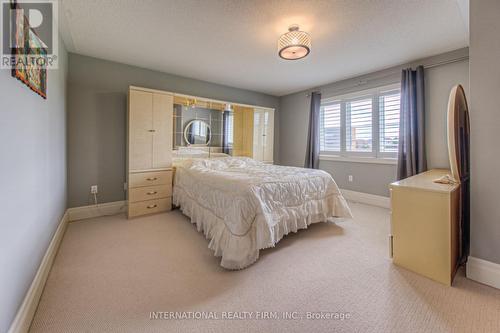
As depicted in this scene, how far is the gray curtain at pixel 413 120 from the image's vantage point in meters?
3.25

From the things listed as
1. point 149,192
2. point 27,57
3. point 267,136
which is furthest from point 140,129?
point 267,136

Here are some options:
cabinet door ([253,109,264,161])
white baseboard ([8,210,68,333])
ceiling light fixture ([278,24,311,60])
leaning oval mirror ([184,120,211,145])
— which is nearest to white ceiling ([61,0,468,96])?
ceiling light fixture ([278,24,311,60])

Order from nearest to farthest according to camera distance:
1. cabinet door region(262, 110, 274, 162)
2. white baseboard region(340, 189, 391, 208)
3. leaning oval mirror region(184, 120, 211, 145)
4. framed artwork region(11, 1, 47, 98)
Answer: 1. framed artwork region(11, 1, 47, 98)
2. white baseboard region(340, 189, 391, 208)
3. leaning oval mirror region(184, 120, 211, 145)
4. cabinet door region(262, 110, 274, 162)

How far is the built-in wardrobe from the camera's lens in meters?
3.14

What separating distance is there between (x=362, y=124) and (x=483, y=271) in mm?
2925

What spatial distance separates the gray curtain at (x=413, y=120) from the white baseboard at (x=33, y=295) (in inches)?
172

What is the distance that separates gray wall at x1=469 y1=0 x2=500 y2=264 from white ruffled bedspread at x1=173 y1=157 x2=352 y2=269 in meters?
1.29

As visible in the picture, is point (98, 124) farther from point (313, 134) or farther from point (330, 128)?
point (330, 128)

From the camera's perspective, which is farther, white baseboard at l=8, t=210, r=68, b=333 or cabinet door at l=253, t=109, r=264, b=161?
cabinet door at l=253, t=109, r=264, b=161

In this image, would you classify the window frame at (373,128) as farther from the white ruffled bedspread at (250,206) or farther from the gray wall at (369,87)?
the white ruffled bedspread at (250,206)

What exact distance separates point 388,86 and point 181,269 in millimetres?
4155

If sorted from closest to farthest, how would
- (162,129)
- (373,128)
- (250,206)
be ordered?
(250,206), (162,129), (373,128)

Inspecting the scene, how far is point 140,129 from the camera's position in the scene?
3.18 metres

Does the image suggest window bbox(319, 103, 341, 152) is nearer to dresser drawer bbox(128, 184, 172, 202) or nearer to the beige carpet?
the beige carpet
